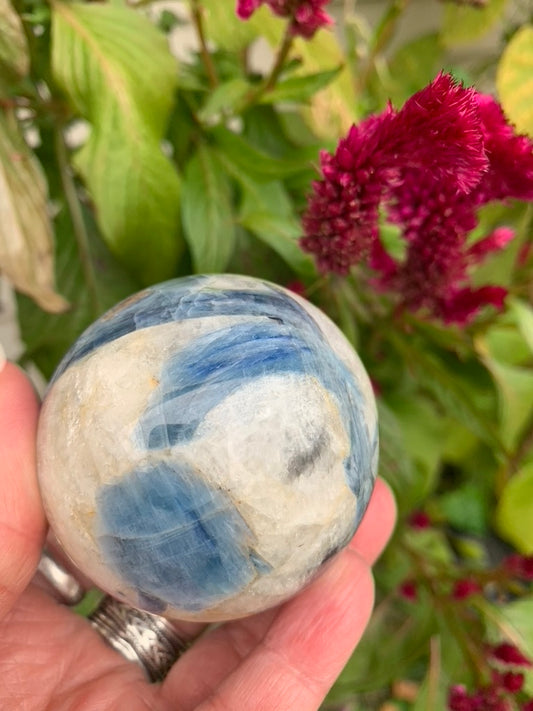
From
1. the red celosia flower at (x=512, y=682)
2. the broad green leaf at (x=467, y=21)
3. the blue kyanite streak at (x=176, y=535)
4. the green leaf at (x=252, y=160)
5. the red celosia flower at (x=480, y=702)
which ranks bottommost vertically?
the red celosia flower at (x=480, y=702)

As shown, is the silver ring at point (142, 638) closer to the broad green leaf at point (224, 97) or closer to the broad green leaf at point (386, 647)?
the broad green leaf at point (386, 647)

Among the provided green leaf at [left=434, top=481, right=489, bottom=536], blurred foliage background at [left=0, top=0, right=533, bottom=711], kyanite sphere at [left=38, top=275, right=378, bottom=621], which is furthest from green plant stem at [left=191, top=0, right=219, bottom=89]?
green leaf at [left=434, top=481, right=489, bottom=536]

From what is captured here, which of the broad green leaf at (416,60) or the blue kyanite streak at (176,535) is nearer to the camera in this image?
the blue kyanite streak at (176,535)

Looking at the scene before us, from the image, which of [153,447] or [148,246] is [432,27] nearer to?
[148,246]

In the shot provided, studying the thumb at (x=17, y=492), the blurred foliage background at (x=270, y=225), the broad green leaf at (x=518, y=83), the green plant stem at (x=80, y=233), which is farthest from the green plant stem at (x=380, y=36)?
the thumb at (x=17, y=492)

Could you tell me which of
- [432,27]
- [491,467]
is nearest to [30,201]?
[491,467]

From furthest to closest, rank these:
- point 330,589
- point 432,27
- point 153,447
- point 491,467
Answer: point 432,27 < point 491,467 < point 330,589 < point 153,447

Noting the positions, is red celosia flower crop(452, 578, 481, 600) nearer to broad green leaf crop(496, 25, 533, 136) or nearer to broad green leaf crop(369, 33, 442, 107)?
broad green leaf crop(496, 25, 533, 136)
